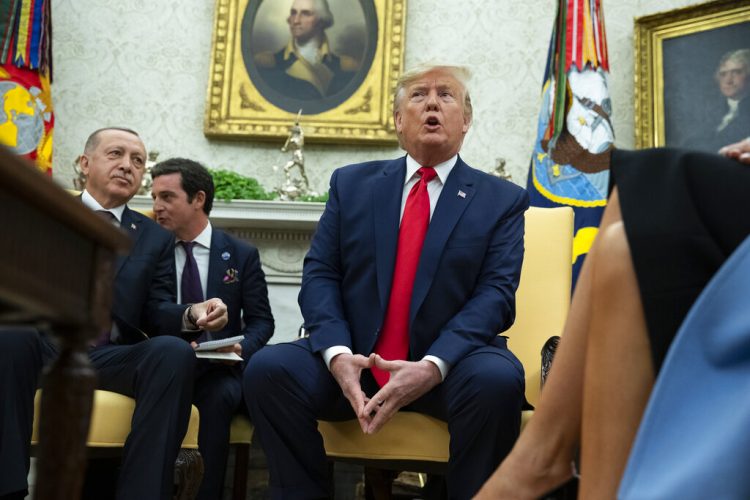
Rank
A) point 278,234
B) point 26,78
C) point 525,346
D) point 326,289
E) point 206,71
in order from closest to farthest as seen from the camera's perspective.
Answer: point 326,289, point 525,346, point 26,78, point 278,234, point 206,71

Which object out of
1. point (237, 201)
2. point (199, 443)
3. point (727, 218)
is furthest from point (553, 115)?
point (727, 218)

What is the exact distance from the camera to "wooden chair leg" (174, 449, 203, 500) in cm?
309

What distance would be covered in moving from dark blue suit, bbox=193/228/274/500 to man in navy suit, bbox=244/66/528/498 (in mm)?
841

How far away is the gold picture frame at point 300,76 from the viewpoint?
19.5ft

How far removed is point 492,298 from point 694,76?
3428 millimetres

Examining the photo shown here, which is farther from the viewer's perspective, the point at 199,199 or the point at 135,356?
the point at 199,199

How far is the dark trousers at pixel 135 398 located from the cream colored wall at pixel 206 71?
3.08 metres

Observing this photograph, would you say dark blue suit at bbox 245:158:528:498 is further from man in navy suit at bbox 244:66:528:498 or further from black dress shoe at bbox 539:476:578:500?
black dress shoe at bbox 539:476:578:500

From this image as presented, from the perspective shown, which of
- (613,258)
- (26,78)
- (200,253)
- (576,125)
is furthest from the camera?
(26,78)

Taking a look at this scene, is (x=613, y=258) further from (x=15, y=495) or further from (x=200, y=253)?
(x=200, y=253)

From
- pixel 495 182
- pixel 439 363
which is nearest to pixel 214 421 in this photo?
pixel 439 363

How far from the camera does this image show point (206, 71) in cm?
616

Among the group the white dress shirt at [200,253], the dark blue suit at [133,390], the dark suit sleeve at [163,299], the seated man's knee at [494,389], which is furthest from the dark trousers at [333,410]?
the white dress shirt at [200,253]

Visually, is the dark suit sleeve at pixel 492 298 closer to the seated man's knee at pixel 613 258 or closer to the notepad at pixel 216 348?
the notepad at pixel 216 348
